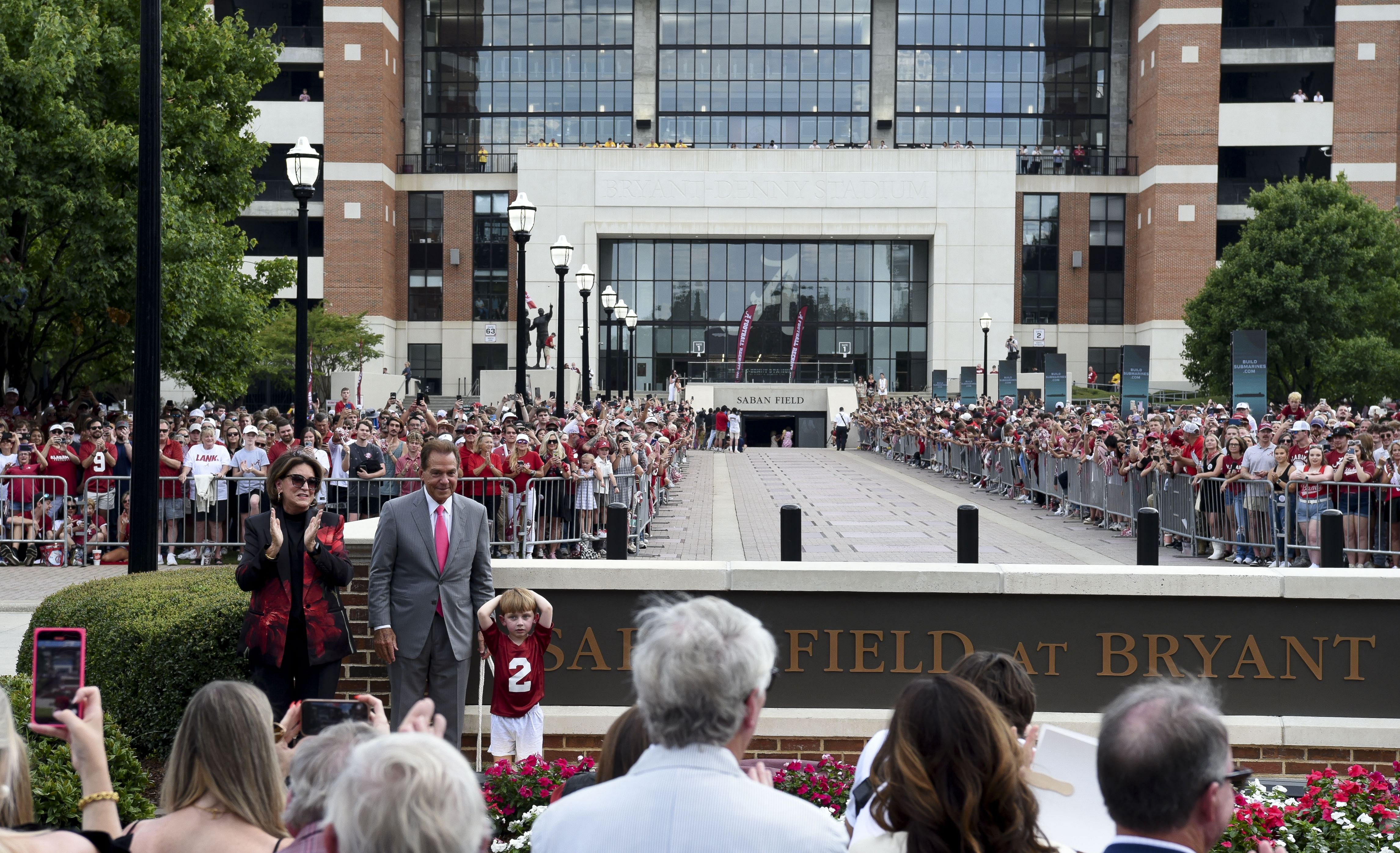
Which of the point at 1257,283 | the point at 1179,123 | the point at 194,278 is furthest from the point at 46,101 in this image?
the point at 1179,123

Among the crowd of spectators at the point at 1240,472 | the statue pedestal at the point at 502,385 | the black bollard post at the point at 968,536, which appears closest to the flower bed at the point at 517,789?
the black bollard post at the point at 968,536

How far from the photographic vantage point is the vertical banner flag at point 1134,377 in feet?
96.6

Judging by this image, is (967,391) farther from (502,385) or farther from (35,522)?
(35,522)

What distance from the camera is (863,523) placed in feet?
70.4

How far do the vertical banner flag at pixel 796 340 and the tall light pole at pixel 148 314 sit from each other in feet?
183

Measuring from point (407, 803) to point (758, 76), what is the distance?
75271mm

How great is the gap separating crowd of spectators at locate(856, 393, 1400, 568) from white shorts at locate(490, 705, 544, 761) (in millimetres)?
10004

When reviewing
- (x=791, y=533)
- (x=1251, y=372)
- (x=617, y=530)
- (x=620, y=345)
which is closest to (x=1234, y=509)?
(x=791, y=533)

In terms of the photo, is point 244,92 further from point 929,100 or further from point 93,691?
point 929,100

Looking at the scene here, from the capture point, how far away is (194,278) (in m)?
24.9

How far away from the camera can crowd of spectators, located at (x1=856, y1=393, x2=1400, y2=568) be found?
14.7 metres

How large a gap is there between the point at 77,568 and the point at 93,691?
14.0 meters

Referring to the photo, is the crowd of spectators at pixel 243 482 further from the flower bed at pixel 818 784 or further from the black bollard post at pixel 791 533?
the flower bed at pixel 818 784

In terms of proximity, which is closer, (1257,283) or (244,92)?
(244,92)
